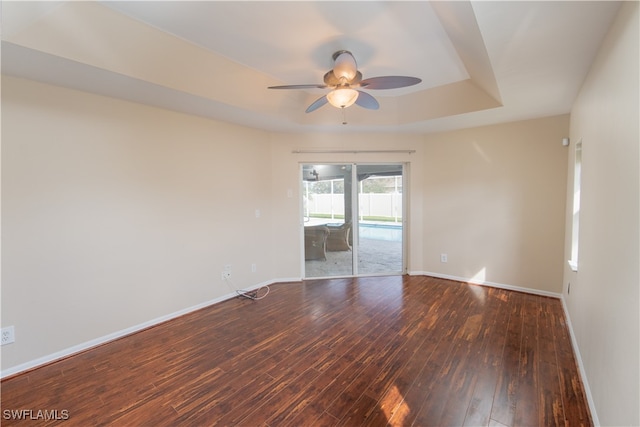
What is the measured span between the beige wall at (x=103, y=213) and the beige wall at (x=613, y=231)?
12.1 ft

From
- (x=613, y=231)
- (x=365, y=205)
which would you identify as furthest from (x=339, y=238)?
(x=613, y=231)

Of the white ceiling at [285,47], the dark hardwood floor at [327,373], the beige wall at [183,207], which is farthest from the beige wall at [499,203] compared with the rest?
the dark hardwood floor at [327,373]

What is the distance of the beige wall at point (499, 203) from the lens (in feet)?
11.6

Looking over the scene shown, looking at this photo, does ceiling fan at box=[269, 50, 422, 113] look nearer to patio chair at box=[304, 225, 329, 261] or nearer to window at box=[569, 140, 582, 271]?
window at box=[569, 140, 582, 271]

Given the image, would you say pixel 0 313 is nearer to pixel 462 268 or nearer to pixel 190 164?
pixel 190 164

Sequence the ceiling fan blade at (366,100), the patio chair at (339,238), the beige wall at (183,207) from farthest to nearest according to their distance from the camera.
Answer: the patio chair at (339,238)
the ceiling fan blade at (366,100)
the beige wall at (183,207)

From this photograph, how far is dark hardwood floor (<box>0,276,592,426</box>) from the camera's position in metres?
1.76

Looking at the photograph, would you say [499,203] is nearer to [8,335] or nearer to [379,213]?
[379,213]

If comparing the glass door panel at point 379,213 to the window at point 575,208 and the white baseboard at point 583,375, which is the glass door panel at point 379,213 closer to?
the window at point 575,208

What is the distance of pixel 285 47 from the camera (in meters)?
2.46

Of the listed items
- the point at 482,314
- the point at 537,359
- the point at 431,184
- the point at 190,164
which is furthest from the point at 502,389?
the point at 190,164

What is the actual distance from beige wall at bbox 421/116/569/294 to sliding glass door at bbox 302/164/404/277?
1.75 feet

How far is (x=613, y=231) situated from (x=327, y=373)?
6.79 ft

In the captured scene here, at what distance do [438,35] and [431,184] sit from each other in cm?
263
